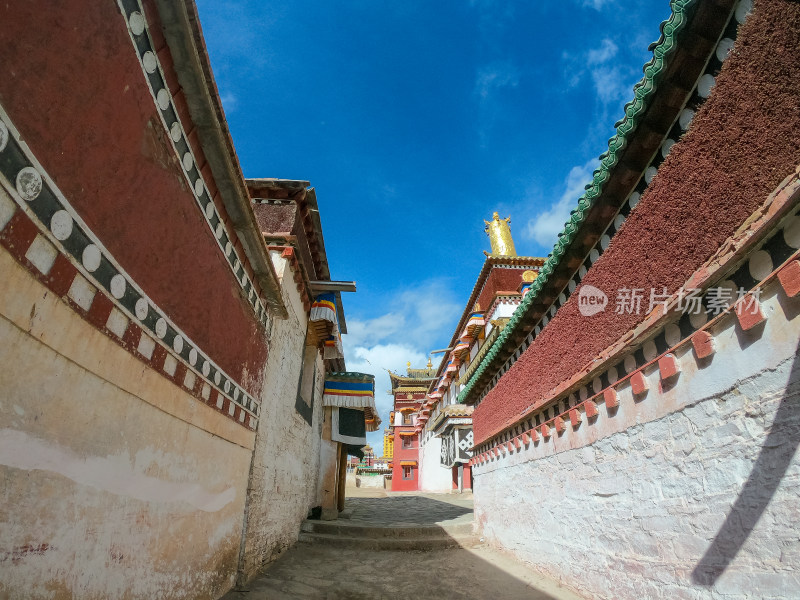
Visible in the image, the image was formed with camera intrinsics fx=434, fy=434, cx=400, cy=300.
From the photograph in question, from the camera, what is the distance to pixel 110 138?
210 cm

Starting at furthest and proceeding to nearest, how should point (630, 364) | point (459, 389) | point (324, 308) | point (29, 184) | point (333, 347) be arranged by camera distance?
1. point (459, 389)
2. point (333, 347)
3. point (324, 308)
4. point (630, 364)
5. point (29, 184)

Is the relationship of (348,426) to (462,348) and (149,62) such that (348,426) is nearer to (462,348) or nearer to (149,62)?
(462,348)

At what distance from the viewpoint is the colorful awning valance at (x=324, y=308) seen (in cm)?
805

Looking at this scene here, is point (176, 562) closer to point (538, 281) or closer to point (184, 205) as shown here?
point (184, 205)

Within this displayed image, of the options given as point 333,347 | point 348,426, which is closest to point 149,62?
point 333,347

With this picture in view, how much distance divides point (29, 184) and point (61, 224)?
234mm

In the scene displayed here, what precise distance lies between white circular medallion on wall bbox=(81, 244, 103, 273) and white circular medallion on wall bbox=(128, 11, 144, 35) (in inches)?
43.9

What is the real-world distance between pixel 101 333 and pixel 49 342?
1.24 feet

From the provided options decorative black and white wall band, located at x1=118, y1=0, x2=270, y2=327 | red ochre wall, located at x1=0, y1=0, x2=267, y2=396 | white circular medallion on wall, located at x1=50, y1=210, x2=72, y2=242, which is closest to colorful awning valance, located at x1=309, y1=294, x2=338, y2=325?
decorative black and white wall band, located at x1=118, y1=0, x2=270, y2=327

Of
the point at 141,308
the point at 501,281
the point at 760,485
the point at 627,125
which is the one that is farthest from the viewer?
the point at 501,281

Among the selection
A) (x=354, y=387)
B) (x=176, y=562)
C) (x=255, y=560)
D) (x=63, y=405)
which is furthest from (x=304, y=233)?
(x=63, y=405)

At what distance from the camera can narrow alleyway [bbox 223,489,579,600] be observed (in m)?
5.30

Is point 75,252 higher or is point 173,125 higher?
point 173,125

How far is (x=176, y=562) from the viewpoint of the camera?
3293 mm
